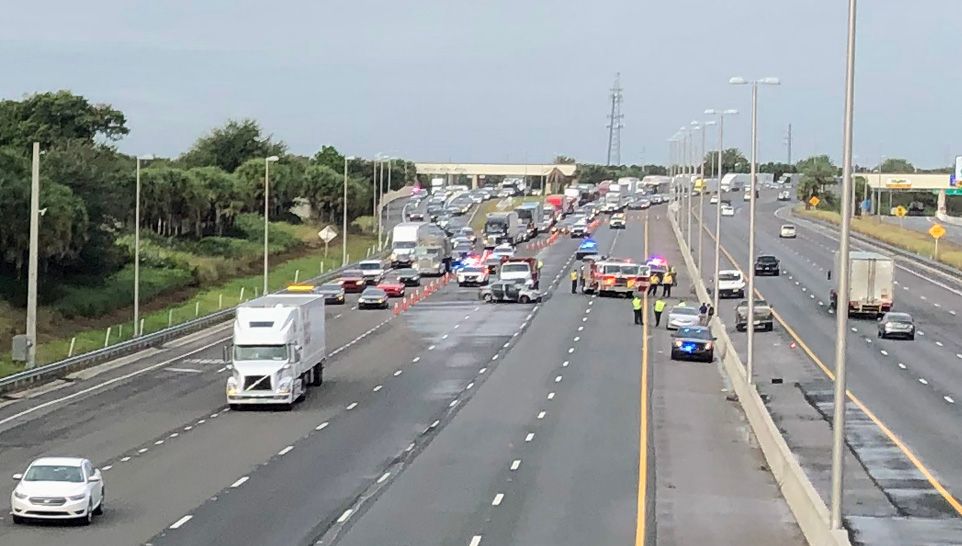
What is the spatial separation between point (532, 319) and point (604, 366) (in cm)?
1867

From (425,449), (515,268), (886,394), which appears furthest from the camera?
(515,268)

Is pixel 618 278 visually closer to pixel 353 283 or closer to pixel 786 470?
pixel 353 283

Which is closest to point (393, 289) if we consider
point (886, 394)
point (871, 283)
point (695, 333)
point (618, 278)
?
point (618, 278)

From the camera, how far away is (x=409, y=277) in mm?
96438

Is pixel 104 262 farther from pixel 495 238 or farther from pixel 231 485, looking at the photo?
pixel 231 485

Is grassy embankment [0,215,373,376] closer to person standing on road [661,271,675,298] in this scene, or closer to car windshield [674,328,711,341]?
person standing on road [661,271,675,298]

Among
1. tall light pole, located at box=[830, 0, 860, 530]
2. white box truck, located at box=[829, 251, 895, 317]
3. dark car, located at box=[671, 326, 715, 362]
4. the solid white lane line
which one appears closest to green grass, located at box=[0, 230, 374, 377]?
dark car, located at box=[671, 326, 715, 362]

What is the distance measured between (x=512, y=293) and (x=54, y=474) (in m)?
57.3

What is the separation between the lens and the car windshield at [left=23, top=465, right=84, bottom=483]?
1117 inches

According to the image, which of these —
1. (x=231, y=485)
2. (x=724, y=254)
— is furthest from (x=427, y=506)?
(x=724, y=254)

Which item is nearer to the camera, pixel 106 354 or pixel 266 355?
pixel 266 355

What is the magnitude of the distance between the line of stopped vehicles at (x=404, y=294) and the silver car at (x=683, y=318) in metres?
0.06

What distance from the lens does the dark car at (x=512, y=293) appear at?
84875mm

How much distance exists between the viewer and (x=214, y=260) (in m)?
106
